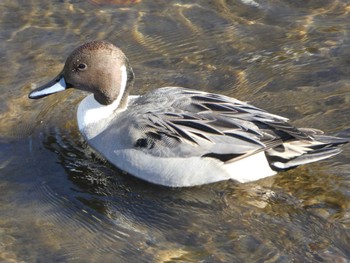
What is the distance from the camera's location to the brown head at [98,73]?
6.62 m

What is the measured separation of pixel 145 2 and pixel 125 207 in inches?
140

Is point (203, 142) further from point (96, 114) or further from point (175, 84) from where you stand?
point (175, 84)

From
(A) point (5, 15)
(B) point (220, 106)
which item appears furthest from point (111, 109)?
(A) point (5, 15)

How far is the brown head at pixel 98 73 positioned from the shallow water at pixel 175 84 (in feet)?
1.60

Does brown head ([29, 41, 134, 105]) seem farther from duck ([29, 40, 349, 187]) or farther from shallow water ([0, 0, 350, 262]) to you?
shallow water ([0, 0, 350, 262])

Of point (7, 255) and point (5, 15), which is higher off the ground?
point (5, 15)

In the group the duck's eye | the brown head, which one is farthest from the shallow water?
the duck's eye

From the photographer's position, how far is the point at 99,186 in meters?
6.25

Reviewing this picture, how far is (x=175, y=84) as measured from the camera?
24.8 ft

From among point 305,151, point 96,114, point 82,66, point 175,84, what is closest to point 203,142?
point 305,151

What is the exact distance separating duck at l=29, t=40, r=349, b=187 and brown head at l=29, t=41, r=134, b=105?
11.7 inches

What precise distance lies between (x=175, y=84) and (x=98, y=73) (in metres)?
1.12

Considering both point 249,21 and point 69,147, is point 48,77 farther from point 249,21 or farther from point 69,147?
point 249,21

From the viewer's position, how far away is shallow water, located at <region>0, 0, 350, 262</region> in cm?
558
